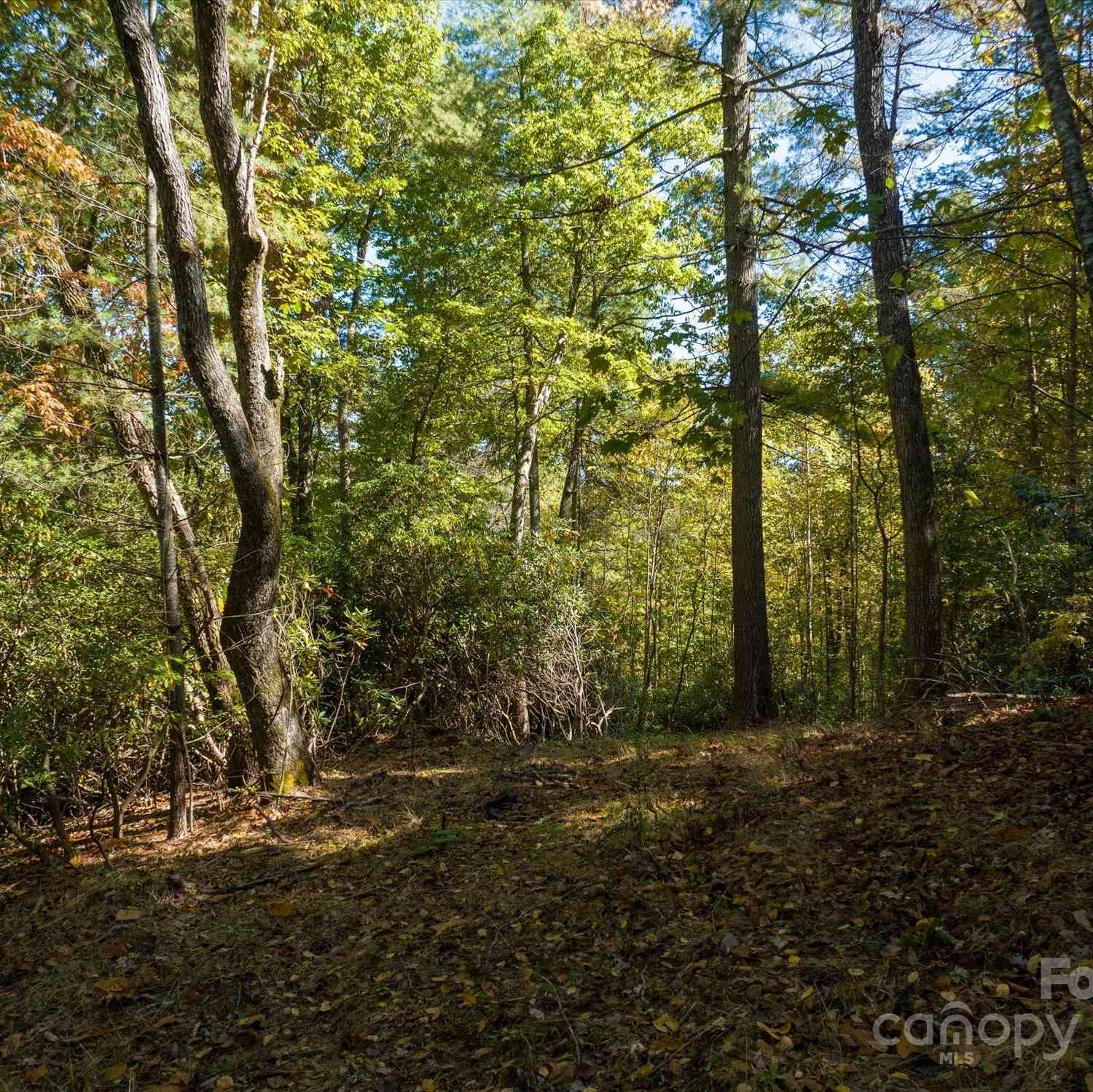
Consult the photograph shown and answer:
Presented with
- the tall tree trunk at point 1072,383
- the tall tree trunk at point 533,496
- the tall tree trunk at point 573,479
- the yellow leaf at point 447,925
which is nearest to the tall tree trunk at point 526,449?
the tall tree trunk at point 533,496

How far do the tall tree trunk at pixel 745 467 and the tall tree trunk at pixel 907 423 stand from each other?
148 cm

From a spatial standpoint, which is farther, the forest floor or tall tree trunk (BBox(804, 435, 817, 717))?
tall tree trunk (BBox(804, 435, 817, 717))

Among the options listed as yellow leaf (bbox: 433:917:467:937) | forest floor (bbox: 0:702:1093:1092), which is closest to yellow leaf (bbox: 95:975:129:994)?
forest floor (bbox: 0:702:1093:1092)

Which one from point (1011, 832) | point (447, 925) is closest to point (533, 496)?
point (447, 925)

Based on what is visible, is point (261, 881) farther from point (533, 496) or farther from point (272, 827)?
point (533, 496)

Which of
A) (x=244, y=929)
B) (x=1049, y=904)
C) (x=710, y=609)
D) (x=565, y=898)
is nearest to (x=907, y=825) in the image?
(x=1049, y=904)

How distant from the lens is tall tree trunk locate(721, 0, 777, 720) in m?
7.16

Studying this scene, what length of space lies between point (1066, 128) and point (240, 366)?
18.3ft

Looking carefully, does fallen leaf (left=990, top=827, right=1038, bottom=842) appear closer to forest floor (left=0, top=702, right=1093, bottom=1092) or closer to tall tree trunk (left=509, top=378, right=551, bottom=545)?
forest floor (left=0, top=702, right=1093, bottom=1092)

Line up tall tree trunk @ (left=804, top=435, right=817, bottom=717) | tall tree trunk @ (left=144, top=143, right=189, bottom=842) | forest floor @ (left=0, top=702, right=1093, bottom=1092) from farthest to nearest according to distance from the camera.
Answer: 1. tall tree trunk @ (left=804, top=435, right=817, bottom=717)
2. tall tree trunk @ (left=144, top=143, right=189, bottom=842)
3. forest floor @ (left=0, top=702, right=1093, bottom=1092)

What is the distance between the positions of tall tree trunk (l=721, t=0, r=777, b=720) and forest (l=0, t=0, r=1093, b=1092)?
4 centimetres

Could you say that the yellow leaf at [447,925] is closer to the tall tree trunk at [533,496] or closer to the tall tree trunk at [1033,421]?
the tall tree trunk at [1033,421]

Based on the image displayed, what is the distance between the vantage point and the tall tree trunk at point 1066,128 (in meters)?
3.26

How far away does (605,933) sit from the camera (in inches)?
131
